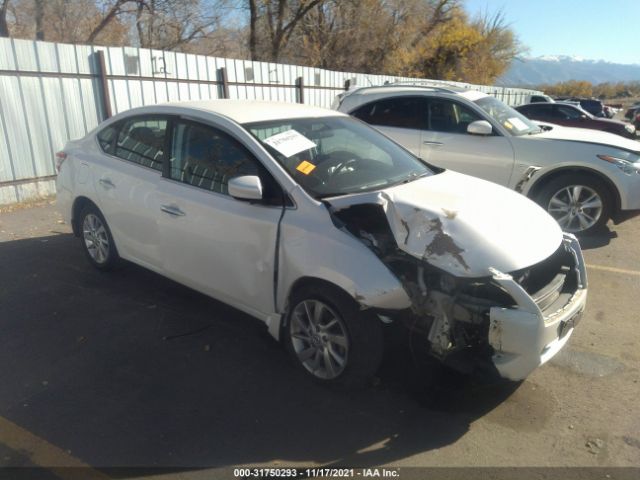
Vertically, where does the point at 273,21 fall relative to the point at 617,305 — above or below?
above

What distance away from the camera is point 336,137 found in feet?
12.8

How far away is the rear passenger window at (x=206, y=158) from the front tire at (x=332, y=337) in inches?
39.2

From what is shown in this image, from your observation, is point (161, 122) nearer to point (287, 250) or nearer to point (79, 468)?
point (287, 250)

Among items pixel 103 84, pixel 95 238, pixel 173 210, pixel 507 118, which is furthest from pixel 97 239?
pixel 507 118

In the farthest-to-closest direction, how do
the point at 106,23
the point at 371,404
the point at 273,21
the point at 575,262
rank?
the point at 273,21, the point at 106,23, the point at 575,262, the point at 371,404

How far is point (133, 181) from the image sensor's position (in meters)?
4.16

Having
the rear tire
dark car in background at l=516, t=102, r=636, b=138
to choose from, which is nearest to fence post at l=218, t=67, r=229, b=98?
the rear tire

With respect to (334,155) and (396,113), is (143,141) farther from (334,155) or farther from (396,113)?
(396,113)

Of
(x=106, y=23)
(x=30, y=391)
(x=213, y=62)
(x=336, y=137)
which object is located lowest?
(x=30, y=391)

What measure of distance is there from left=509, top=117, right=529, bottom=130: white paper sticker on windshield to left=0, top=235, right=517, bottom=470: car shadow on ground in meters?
4.29

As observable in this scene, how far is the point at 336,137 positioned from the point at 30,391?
9.12 ft

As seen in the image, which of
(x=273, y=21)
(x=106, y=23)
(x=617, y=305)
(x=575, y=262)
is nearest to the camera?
(x=575, y=262)

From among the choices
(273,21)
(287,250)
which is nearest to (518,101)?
(273,21)

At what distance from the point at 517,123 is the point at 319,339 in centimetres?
492
